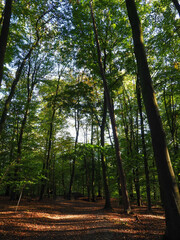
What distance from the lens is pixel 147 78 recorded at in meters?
4.08

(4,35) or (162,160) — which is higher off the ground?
(4,35)

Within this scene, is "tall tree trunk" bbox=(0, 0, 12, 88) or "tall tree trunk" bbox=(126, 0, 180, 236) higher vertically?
"tall tree trunk" bbox=(0, 0, 12, 88)

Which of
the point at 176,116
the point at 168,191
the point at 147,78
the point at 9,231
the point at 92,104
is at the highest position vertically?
the point at 92,104

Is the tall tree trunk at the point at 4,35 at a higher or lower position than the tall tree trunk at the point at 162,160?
higher

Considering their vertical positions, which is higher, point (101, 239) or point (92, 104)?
point (92, 104)

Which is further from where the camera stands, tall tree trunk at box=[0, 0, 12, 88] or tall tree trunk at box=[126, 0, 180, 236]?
tall tree trunk at box=[0, 0, 12, 88]

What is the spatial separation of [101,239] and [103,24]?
1253 centimetres

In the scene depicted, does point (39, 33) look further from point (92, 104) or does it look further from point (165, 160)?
point (165, 160)

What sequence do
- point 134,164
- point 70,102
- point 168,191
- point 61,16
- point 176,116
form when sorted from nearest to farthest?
point 168,191 → point 61,16 → point 134,164 → point 70,102 → point 176,116

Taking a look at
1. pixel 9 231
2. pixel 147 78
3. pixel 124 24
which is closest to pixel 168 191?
pixel 147 78

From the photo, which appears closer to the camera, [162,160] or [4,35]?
[162,160]

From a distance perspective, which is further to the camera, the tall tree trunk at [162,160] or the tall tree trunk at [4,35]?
the tall tree trunk at [4,35]

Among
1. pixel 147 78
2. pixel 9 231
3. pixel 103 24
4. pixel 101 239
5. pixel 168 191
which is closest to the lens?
pixel 168 191

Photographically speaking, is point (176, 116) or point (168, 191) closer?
point (168, 191)
